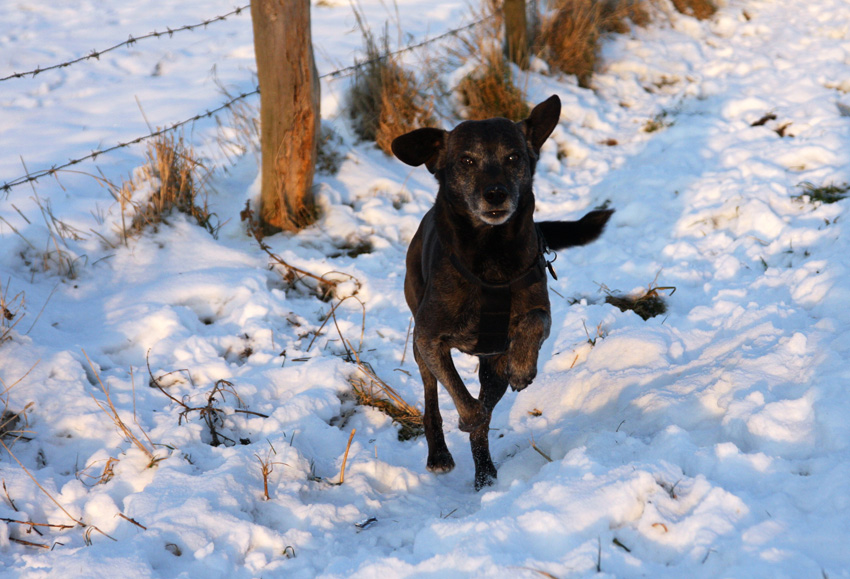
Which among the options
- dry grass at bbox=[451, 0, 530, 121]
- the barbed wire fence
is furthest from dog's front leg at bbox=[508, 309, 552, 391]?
dry grass at bbox=[451, 0, 530, 121]

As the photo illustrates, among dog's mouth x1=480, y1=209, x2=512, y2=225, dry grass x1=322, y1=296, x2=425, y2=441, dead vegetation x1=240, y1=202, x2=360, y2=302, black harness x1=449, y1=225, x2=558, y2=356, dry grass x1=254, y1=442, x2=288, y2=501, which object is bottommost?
dry grass x1=322, y1=296, x2=425, y2=441

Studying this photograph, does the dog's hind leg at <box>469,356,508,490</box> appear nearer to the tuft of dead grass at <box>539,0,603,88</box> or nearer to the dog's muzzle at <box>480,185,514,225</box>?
the dog's muzzle at <box>480,185,514,225</box>

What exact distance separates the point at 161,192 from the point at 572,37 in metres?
5.61

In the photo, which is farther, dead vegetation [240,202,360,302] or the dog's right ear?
dead vegetation [240,202,360,302]

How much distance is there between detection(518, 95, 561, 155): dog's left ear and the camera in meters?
3.13

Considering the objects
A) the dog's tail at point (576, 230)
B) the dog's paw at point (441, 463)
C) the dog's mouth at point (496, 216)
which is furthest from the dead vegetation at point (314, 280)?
the dog's mouth at point (496, 216)

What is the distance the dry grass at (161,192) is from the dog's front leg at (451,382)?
9.73 feet

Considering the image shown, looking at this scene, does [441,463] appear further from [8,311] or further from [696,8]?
[696,8]

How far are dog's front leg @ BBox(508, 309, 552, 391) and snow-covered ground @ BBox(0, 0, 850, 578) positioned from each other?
13.7 inches

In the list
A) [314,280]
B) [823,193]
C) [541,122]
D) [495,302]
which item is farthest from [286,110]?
[823,193]

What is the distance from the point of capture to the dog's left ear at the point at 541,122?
313 centimetres

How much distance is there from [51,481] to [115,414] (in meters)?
0.36

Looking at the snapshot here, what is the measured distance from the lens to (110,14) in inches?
384

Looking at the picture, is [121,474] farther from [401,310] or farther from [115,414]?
[401,310]
